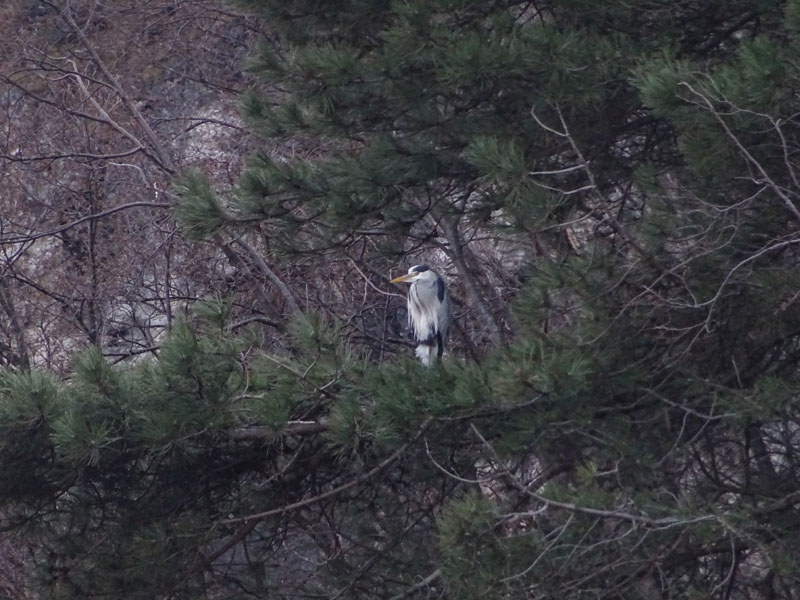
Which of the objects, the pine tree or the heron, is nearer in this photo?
the pine tree

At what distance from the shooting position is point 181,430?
5145 millimetres

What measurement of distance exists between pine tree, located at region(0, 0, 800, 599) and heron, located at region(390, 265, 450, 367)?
3.34 feet

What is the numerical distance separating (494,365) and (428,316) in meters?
2.41

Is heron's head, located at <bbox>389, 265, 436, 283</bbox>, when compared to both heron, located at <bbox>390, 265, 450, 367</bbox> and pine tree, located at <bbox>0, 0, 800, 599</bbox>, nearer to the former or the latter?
heron, located at <bbox>390, 265, 450, 367</bbox>

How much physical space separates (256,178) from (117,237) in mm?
4284

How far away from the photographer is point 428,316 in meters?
7.59

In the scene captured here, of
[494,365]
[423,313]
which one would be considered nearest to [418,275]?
[423,313]

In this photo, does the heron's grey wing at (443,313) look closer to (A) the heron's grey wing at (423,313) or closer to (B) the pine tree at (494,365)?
(A) the heron's grey wing at (423,313)

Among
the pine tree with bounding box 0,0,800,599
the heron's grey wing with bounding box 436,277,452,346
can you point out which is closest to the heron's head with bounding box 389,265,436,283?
the heron's grey wing with bounding box 436,277,452,346

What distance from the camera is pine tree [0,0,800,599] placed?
198 inches

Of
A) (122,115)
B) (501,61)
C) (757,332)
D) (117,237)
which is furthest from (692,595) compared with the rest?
(122,115)

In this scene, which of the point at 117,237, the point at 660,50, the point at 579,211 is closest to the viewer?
the point at 660,50

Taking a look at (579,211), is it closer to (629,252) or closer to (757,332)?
(629,252)

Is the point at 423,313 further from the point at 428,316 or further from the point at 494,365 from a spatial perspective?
the point at 494,365
